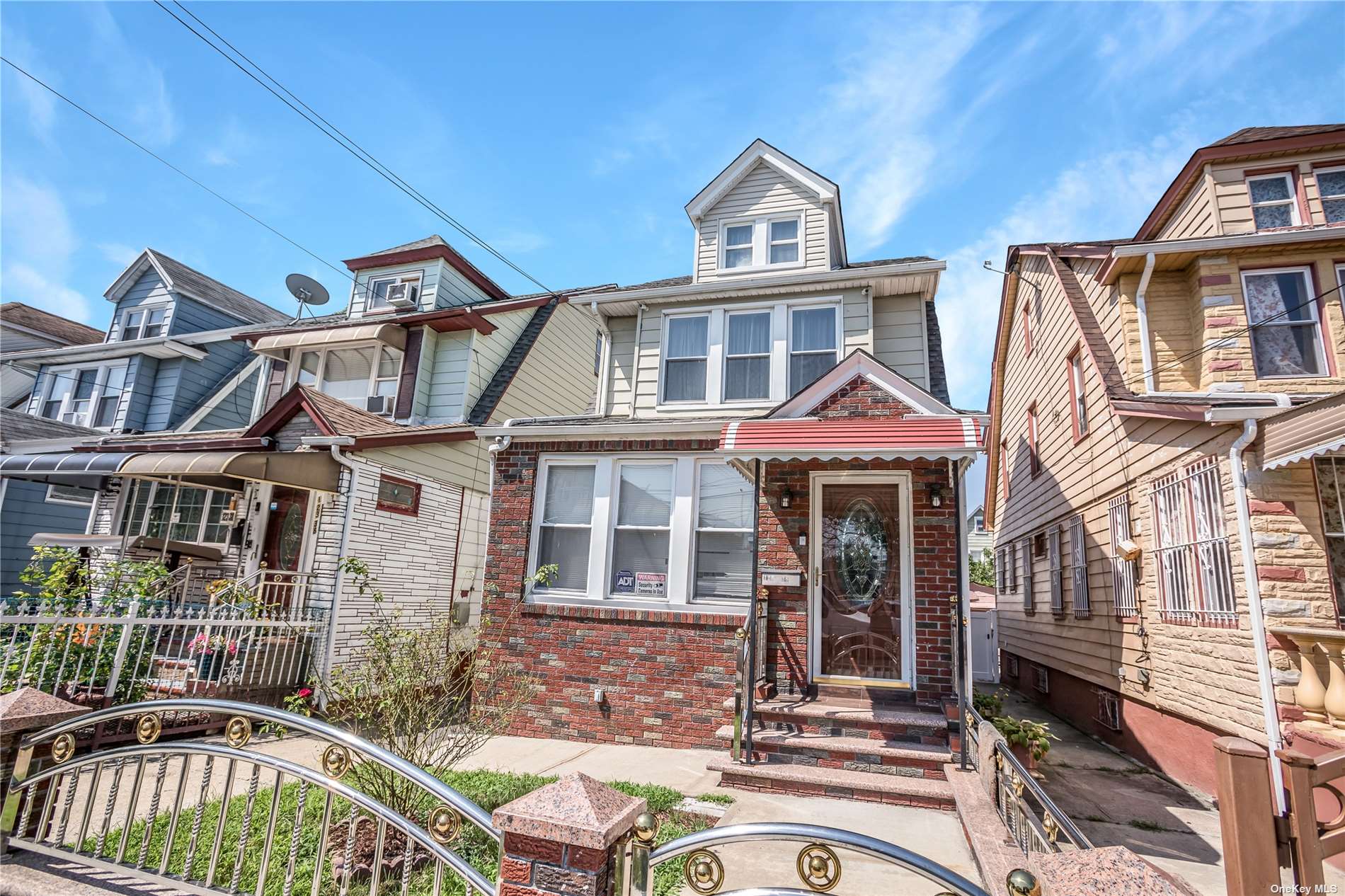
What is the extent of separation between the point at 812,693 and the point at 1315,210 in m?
9.61

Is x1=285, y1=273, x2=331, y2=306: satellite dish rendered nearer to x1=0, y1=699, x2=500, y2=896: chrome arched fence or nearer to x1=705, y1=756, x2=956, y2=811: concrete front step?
x1=0, y1=699, x2=500, y2=896: chrome arched fence

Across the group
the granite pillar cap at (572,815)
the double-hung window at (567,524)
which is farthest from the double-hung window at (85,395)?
the granite pillar cap at (572,815)

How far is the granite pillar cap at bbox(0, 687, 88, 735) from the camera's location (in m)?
3.60

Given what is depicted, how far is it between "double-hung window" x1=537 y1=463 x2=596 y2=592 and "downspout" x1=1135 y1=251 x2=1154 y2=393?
25.7 ft

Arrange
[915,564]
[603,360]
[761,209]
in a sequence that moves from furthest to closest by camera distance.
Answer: [603,360] → [761,209] → [915,564]

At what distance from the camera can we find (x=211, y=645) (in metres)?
8.34

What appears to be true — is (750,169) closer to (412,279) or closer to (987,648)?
(412,279)

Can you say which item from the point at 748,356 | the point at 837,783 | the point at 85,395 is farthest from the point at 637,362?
the point at 85,395

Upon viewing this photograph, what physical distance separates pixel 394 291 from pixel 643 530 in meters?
9.08

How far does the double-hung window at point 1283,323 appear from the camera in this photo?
808 cm

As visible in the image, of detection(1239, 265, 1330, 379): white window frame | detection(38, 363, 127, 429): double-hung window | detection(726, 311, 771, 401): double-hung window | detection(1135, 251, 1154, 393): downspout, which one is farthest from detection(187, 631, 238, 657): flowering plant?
detection(1239, 265, 1330, 379): white window frame

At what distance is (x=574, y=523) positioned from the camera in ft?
30.2

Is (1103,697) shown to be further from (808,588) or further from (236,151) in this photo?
(236,151)

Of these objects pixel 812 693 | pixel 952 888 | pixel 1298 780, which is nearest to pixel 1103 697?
pixel 812 693
